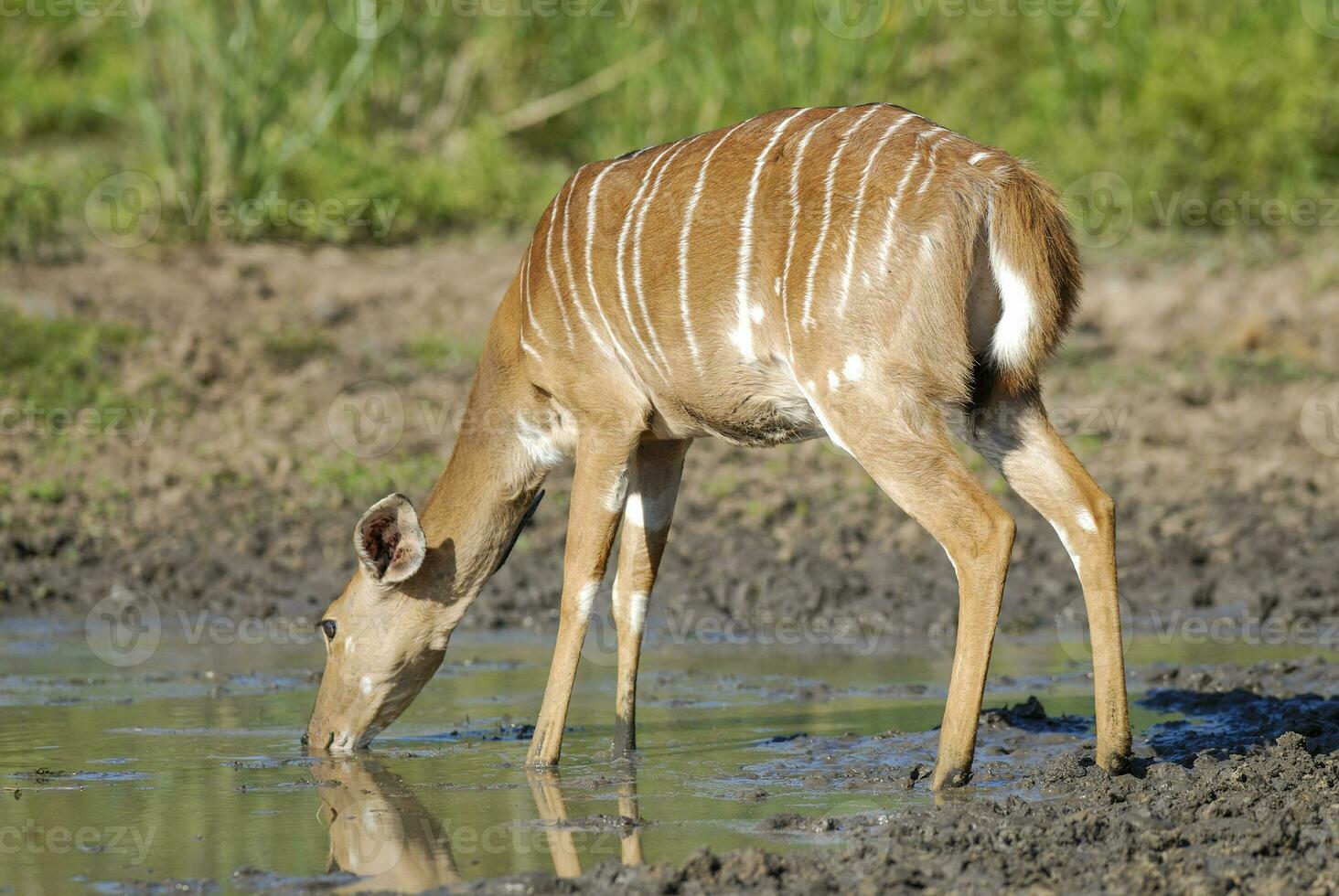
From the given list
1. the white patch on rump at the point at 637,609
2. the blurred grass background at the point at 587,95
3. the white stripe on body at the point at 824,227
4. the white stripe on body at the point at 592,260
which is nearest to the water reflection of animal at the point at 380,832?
the white patch on rump at the point at 637,609

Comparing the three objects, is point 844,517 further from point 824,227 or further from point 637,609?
point 824,227

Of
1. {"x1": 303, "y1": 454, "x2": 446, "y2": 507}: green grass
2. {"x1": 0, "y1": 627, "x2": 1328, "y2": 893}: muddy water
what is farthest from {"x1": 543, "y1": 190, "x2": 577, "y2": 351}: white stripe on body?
{"x1": 303, "y1": 454, "x2": 446, "y2": 507}: green grass

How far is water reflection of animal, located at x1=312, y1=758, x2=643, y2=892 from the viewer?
186 inches

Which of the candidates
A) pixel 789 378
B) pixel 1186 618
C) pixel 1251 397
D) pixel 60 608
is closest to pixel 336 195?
pixel 60 608

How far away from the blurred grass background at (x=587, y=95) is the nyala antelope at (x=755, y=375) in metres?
7.86

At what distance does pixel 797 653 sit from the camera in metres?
8.31

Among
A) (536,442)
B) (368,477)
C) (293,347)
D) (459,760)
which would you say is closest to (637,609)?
(536,442)

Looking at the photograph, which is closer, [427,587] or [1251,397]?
[427,587]

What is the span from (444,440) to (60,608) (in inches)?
109

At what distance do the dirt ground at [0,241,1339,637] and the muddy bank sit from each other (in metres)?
3.06

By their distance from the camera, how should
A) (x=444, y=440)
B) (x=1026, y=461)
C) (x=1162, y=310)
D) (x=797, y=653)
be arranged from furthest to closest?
(x=1162, y=310), (x=444, y=440), (x=797, y=653), (x=1026, y=461)

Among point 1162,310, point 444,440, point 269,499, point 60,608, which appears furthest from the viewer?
point 1162,310

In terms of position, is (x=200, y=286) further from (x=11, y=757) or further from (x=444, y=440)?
(x=11, y=757)

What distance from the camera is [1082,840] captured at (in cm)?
473
